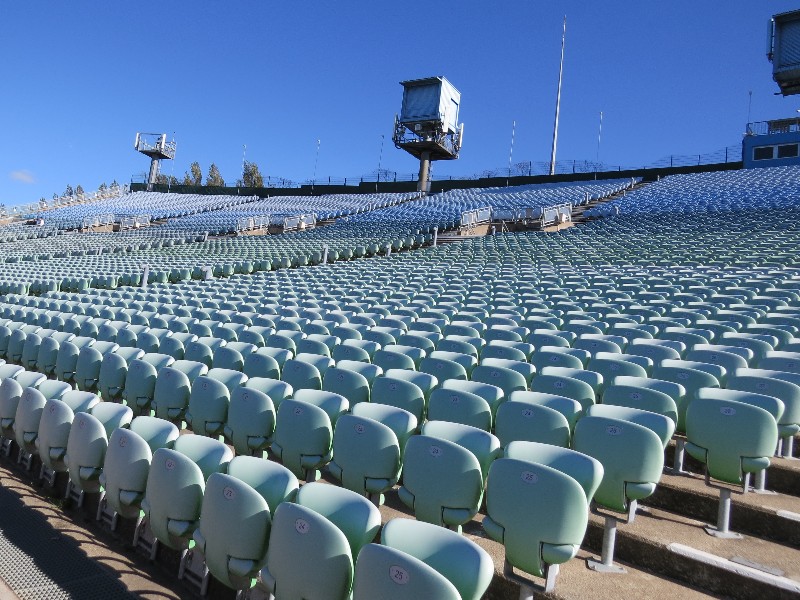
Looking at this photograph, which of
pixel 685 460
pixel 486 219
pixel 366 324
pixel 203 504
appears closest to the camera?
pixel 203 504

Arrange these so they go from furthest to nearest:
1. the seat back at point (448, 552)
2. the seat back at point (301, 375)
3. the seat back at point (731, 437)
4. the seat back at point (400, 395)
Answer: the seat back at point (301, 375) → the seat back at point (400, 395) → the seat back at point (731, 437) → the seat back at point (448, 552)

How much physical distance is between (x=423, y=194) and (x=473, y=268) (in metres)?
24.0

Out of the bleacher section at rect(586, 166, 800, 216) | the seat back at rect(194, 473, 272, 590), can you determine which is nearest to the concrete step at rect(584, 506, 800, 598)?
the seat back at rect(194, 473, 272, 590)

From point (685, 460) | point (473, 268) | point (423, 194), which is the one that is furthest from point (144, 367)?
point (423, 194)

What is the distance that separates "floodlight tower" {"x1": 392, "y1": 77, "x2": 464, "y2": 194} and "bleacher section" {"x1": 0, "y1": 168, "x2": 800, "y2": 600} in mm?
31154

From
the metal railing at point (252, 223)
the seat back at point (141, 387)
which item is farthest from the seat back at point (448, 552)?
the metal railing at point (252, 223)

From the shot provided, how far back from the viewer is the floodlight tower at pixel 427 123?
38.7m

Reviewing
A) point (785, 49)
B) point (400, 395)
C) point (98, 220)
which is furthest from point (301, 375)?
point (785, 49)

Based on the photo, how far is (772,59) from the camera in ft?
99.0

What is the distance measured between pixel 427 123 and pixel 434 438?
38.4m

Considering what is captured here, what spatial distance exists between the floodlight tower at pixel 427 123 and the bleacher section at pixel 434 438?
3115 cm

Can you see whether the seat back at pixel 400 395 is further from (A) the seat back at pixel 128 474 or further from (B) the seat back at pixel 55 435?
(B) the seat back at pixel 55 435

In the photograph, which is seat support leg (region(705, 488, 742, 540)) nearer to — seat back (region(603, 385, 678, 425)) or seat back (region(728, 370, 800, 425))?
seat back (region(603, 385, 678, 425))

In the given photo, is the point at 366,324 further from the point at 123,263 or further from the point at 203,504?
the point at 123,263
